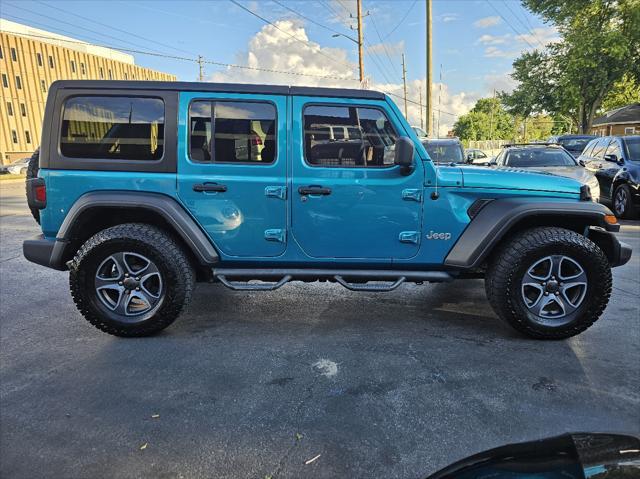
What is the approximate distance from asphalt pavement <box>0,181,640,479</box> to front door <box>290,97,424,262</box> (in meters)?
0.76

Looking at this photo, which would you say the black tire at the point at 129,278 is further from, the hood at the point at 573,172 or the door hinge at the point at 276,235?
the hood at the point at 573,172

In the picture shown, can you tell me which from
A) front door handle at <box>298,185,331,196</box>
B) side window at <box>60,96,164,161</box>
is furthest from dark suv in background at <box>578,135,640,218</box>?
side window at <box>60,96,164,161</box>

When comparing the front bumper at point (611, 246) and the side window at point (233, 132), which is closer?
the side window at point (233, 132)

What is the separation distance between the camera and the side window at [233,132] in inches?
136

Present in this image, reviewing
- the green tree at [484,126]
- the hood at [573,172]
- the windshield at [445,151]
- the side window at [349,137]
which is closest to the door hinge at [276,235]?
the side window at [349,137]

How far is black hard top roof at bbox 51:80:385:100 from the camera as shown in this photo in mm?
3436

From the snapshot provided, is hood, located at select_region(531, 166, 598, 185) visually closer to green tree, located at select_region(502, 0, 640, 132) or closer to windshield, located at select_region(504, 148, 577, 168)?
windshield, located at select_region(504, 148, 577, 168)

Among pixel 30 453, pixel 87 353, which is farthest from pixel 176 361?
pixel 30 453

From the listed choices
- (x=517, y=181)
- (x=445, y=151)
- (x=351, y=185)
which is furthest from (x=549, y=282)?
(x=445, y=151)

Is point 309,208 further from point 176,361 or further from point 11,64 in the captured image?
point 11,64

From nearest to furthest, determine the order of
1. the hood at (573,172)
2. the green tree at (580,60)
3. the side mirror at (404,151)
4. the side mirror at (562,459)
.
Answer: the side mirror at (562,459) → the side mirror at (404,151) → the hood at (573,172) → the green tree at (580,60)

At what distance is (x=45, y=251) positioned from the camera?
3488mm

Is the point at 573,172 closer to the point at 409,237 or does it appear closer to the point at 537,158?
the point at 537,158

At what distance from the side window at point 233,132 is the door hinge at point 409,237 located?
1215 millimetres
